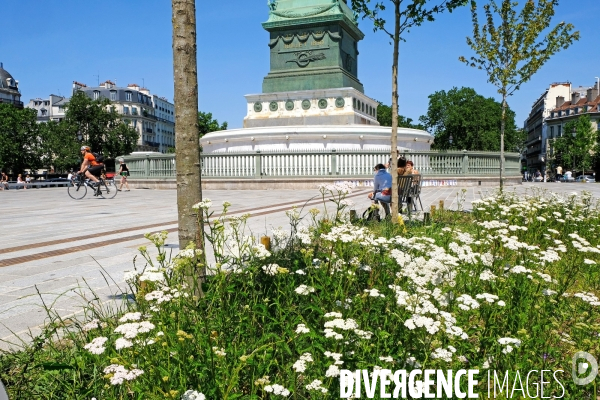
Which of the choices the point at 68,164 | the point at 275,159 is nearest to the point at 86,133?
the point at 68,164

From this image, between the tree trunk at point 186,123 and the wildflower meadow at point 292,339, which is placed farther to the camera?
the tree trunk at point 186,123

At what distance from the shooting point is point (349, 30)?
32.5 meters

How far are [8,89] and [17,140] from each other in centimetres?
Result: 4305

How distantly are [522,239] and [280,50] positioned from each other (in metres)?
27.8

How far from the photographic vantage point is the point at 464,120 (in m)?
78.2

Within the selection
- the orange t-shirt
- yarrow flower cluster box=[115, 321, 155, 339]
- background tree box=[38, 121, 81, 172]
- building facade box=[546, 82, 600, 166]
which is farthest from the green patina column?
building facade box=[546, 82, 600, 166]

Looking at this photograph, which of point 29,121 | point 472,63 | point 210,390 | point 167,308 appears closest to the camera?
point 210,390

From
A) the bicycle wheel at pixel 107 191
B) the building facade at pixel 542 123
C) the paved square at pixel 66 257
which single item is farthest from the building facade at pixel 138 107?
the paved square at pixel 66 257

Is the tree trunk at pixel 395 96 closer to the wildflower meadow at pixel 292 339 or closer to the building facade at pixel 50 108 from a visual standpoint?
the wildflower meadow at pixel 292 339

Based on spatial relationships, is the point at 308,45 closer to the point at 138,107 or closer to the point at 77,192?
the point at 77,192

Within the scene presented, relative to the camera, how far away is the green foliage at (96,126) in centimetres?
7069

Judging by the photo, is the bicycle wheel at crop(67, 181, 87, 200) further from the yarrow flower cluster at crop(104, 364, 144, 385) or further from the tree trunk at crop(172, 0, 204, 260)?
the yarrow flower cluster at crop(104, 364, 144, 385)

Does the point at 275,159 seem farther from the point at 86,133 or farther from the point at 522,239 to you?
the point at 86,133

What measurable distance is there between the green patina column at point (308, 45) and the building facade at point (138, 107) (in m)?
74.8
